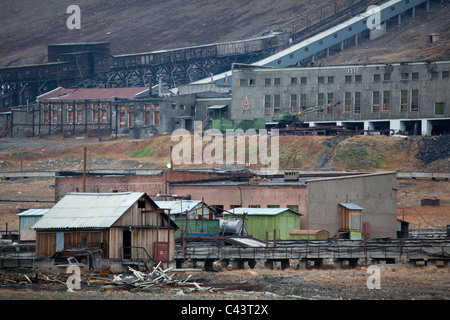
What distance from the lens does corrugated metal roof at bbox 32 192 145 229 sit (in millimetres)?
44906

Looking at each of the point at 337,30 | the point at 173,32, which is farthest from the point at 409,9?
the point at 173,32

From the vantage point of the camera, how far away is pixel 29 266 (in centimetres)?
4744

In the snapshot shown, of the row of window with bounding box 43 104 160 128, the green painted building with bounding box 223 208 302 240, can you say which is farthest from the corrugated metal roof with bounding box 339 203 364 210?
the row of window with bounding box 43 104 160 128

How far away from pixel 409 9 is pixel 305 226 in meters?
98.3

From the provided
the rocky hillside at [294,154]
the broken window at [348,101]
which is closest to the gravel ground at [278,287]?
the rocky hillside at [294,154]

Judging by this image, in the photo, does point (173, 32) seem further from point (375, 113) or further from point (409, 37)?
point (375, 113)

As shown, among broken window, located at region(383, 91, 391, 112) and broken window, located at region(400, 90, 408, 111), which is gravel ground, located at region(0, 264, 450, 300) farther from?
broken window, located at region(383, 91, 391, 112)

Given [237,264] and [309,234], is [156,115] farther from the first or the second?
[237,264]

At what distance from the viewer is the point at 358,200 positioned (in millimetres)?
61469

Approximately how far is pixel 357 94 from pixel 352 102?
999 millimetres

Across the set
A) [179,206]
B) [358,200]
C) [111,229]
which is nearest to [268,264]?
[111,229]
